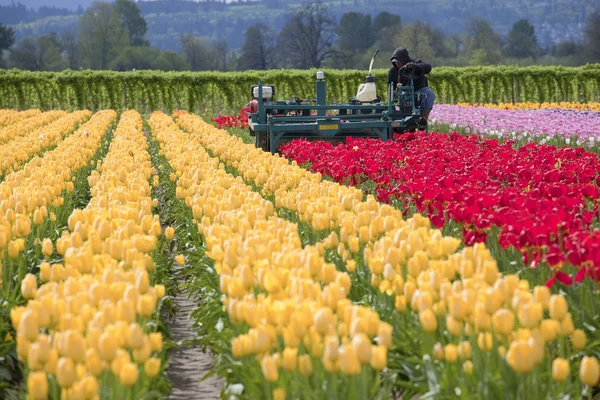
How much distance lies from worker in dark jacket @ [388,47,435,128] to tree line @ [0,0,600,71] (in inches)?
2529

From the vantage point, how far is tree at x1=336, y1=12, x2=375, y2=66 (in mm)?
115938

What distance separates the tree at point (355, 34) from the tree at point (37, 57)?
36384 millimetres

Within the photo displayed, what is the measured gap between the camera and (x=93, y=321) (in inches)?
131

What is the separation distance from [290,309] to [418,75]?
12.1 m

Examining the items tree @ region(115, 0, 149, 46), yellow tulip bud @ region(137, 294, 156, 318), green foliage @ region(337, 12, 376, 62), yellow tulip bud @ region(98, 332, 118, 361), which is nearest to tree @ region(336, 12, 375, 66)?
green foliage @ region(337, 12, 376, 62)

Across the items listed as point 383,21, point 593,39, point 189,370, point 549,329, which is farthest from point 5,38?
point 549,329

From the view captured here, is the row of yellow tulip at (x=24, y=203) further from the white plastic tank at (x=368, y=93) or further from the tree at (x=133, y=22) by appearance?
the tree at (x=133, y=22)

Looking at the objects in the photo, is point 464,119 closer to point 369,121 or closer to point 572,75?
point 369,121

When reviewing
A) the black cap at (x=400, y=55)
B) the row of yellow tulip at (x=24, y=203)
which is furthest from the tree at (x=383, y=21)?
the row of yellow tulip at (x=24, y=203)

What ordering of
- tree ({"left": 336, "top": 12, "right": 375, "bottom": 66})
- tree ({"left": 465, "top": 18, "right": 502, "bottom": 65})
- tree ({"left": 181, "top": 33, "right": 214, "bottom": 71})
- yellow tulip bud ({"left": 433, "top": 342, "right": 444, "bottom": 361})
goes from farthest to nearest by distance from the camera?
tree ({"left": 336, "top": 12, "right": 375, "bottom": 66})
tree ({"left": 181, "top": 33, "right": 214, "bottom": 71})
tree ({"left": 465, "top": 18, "right": 502, "bottom": 65})
yellow tulip bud ({"left": 433, "top": 342, "right": 444, "bottom": 361})

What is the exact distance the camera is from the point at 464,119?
19016mm

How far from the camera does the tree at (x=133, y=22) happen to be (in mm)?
131125

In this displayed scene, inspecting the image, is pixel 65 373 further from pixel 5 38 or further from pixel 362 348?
pixel 5 38

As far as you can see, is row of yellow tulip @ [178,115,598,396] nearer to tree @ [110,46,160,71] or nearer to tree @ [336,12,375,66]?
tree @ [110,46,160,71]
